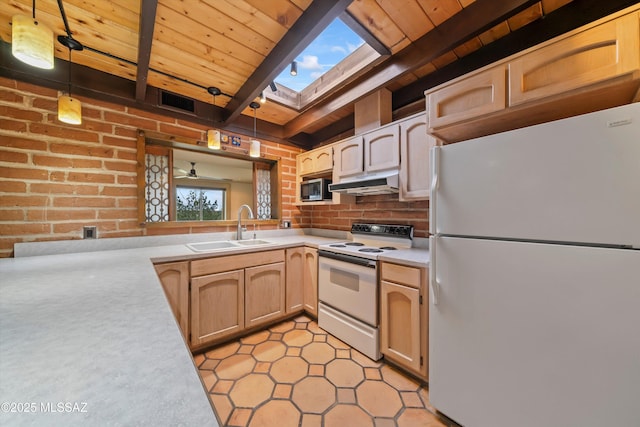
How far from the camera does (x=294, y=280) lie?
7.80 ft

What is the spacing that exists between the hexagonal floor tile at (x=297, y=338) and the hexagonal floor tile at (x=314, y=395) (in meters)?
0.42

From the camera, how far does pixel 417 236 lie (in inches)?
79.8

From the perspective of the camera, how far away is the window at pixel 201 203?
448 cm

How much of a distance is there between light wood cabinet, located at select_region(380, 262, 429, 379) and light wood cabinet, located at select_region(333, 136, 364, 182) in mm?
982

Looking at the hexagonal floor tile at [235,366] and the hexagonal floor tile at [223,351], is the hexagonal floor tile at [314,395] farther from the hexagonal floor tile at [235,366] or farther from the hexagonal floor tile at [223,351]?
the hexagonal floor tile at [223,351]

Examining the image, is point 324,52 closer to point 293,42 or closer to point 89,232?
point 293,42

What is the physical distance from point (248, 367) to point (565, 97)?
2.45 metres

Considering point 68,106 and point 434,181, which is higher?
point 68,106

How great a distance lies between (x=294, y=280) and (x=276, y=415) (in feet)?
3.83

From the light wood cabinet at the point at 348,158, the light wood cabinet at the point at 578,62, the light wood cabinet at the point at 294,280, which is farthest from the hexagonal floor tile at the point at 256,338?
the light wood cabinet at the point at 578,62

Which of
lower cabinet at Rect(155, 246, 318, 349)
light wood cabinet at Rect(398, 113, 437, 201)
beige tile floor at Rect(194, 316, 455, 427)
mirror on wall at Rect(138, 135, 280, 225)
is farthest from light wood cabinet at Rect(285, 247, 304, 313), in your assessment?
light wood cabinet at Rect(398, 113, 437, 201)

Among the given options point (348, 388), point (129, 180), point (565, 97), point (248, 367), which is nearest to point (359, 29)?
point (565, 97)

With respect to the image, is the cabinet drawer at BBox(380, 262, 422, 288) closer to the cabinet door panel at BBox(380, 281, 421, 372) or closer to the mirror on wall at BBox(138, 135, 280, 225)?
the cabinet door panel at BBox(380, 281, 421, 372)

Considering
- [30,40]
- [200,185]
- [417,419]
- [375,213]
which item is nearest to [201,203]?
[200,185]
